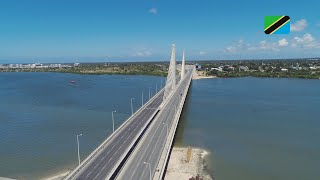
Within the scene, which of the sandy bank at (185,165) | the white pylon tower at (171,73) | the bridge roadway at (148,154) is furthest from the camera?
the white pylon tower at (171,73)

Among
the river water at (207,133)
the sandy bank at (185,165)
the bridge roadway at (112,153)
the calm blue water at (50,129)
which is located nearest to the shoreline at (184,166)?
the sandy bank at (185,165)

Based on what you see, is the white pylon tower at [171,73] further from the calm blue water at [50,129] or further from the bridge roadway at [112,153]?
the bridge roadway at [112,153]

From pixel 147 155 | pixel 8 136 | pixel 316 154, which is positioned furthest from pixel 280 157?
pixel 8 136

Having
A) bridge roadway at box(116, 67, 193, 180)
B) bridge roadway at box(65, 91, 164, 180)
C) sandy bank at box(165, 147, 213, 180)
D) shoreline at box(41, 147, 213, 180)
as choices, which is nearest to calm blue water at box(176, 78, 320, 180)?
shoreline at box(41, 147, 213, 180)

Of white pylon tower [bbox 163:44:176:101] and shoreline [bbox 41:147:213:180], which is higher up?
white pylon tower [bbox 163:44:176:101]

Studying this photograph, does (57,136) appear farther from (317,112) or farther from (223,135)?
(317,112)

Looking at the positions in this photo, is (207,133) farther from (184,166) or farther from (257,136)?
(184,166)

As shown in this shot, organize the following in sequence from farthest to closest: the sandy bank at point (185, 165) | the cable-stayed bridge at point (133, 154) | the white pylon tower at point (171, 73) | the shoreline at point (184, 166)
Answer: the white pylon tower at point (171, 73) → the sandy bank at point (185, 165) → the shoreline at point (184, 166) → the cable-stayed bridge at point (133, 154)

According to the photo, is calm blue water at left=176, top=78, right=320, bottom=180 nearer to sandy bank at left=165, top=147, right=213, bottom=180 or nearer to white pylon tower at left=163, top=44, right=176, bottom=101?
sandy bank at left=165, top=147, right=213, bottom=180
